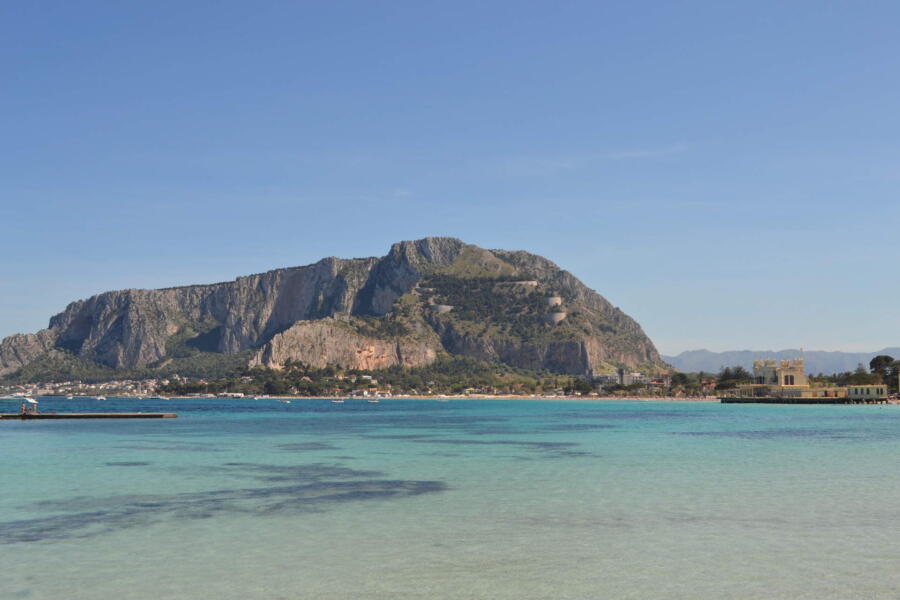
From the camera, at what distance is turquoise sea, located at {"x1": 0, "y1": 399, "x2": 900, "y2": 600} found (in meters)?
20.3

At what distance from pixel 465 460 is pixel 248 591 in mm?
33824

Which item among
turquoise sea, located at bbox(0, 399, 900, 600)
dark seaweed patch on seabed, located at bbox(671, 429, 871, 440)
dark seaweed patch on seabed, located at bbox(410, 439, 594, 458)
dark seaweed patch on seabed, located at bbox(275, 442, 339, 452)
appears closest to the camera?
turquoise sea, located at bbox(0, 399, 900, 600)

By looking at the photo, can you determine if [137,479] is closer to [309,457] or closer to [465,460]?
[309,457]

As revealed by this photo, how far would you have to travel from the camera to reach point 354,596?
757 inches

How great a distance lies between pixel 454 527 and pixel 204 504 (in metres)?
11.3

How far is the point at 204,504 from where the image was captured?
33.3 meters

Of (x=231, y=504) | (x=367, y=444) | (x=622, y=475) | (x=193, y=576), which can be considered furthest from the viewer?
(x=367, y=444)

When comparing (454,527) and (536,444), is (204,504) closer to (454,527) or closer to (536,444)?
(454,527)

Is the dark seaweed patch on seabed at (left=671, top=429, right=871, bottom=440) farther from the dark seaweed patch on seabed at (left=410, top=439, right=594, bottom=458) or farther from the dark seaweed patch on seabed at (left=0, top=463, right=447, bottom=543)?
the dark seaweed patch on seabed at (left=0, top=463, right=447, bottom=543)

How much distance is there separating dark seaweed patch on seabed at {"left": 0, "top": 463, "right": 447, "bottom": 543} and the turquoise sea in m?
0.14

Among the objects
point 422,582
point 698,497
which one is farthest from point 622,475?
point 422,582

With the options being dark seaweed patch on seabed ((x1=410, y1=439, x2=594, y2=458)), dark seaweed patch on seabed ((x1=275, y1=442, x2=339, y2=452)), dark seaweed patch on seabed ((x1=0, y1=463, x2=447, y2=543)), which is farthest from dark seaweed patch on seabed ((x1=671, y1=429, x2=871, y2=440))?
dark seaweed patch on seabed ((x1=0, y1=463, x2=447, y2=543))

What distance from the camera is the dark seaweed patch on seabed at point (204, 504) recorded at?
28.1 metres

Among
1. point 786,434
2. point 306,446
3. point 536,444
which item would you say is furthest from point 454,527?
point 786,434
